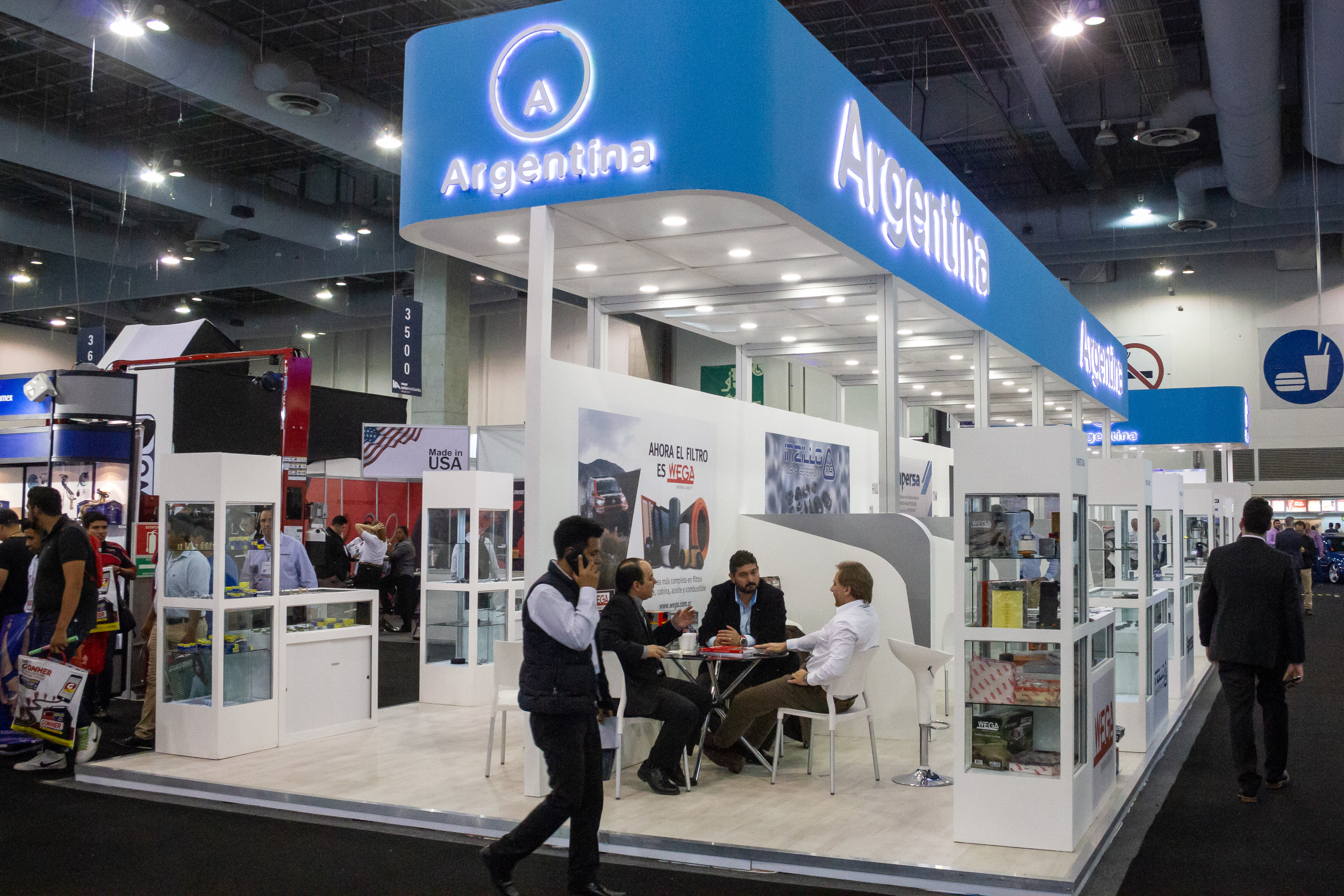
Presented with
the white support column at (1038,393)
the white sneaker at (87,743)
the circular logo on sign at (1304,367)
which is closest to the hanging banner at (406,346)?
the white support column at (1038,393)

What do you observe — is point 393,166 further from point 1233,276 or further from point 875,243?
point 1233,276

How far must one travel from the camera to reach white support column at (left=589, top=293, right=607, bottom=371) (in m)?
7.09

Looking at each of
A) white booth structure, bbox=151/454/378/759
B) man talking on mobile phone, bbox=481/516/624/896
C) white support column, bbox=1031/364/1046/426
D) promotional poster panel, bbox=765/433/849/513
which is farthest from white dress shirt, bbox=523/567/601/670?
white support column, bbox=1031/364/1046/426

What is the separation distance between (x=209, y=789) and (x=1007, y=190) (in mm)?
13746

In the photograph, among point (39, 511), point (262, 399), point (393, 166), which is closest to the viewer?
point (39, 511)

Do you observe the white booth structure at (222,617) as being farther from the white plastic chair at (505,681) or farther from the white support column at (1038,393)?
the white support column at (1038,393)

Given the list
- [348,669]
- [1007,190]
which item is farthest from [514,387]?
[348,669]

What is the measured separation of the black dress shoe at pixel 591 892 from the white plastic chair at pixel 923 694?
2201 millimetres

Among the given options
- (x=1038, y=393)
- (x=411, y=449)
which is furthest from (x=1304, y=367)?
(x=411, y=449)

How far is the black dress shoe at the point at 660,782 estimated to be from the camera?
206 inches

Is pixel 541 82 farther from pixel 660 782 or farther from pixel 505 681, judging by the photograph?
pixel 660 782

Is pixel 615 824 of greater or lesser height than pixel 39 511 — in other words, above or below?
below

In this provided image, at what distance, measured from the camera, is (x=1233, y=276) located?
19.2 m

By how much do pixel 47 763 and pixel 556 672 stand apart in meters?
3.78
